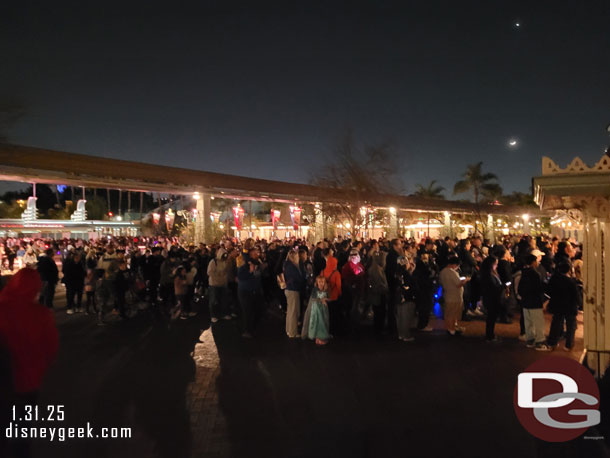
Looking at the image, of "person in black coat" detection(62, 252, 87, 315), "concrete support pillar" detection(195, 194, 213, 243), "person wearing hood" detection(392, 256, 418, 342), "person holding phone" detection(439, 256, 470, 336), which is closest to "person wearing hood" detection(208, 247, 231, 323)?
"person in black coat" detection(62, 252, 87, 315)

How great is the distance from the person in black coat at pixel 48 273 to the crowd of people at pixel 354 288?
3 centimetres

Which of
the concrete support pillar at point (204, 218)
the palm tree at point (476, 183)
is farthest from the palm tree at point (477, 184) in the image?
the concrete support pillar at point (204, 218)

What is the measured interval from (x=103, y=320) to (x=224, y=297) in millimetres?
2952

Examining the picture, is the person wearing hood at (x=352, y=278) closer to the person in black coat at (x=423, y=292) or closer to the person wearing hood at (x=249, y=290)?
the person in black coat at (x=423, y=292)

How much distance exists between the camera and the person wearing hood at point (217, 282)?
33.1 feet

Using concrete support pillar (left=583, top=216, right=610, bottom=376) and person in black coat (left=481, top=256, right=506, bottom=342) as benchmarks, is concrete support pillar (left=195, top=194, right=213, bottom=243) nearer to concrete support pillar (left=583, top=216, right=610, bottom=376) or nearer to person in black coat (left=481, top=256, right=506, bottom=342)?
person in black coat (left=481, top=256, right=506, bottom=342)

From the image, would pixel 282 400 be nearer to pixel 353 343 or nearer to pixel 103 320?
pixel 353 343

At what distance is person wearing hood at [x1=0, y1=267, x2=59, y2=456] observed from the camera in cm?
316

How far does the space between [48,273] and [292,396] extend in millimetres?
8930

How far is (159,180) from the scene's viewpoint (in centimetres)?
1705

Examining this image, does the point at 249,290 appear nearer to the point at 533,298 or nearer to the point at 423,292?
the point at 423,292

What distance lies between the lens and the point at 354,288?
8664 mm

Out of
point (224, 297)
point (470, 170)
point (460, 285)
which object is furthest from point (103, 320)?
point (470, 170)

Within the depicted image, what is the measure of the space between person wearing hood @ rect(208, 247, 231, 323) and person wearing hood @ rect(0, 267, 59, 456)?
669 cm
